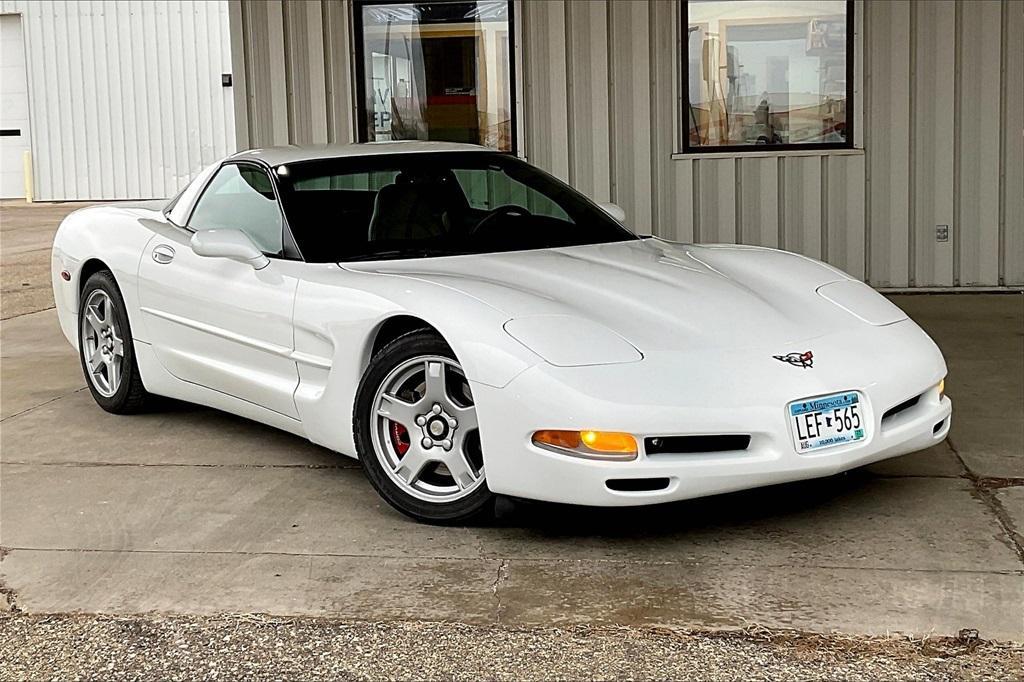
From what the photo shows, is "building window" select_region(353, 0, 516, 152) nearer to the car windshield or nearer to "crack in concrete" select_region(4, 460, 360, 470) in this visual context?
the car windshield

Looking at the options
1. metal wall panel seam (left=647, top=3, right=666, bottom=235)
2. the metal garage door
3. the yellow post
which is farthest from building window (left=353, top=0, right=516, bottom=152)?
the metal garage door

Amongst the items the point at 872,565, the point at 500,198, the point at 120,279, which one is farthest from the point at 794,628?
the point at 120,279

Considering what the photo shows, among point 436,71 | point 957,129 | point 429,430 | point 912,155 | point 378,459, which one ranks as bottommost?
point 378,459

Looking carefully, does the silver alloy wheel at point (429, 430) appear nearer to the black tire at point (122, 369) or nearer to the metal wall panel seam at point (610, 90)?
the black tire at point (122, 369)

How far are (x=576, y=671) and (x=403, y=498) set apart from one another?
1.35 meters

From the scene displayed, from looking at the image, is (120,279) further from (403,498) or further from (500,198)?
(403,498)

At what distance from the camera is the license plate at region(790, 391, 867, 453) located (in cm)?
409

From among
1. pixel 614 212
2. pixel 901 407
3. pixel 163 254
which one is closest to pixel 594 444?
pixel 901 407

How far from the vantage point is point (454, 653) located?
341cm

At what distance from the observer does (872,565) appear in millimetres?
4000

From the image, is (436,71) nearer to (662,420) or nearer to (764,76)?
(764,76)

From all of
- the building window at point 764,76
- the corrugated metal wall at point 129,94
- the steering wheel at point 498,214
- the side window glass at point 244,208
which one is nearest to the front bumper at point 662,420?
the steering wheel at point 498,214

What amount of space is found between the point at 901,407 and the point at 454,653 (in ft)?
6.15

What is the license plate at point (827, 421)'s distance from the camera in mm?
4086
